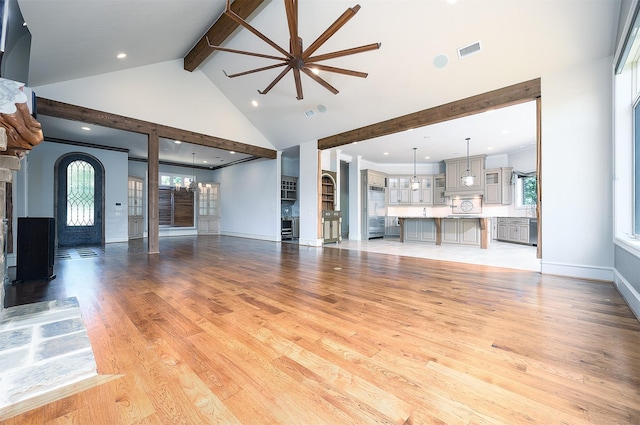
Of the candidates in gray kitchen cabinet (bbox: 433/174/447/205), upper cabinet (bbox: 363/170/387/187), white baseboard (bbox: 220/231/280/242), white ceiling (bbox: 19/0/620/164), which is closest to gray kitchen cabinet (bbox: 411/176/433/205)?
gray kitchen cabinet (bbox: 433/174/447/205)

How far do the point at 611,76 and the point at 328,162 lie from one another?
245 inches

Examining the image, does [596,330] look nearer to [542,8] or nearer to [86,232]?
[542,8]

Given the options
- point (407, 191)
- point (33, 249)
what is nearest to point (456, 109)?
point (407, 191)

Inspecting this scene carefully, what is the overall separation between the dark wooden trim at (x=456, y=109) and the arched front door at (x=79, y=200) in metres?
7.28

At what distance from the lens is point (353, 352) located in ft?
5.55

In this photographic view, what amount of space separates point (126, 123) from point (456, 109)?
21.5ft

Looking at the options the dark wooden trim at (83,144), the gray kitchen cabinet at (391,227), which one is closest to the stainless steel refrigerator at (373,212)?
the gray kitchen cabinet at (391,227)

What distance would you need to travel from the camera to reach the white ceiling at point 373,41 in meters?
3.29

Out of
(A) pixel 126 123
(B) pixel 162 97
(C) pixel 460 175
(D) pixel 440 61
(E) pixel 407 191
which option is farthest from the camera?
(E) pixel 407 191

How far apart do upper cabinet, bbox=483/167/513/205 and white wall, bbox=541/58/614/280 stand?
17.0ft

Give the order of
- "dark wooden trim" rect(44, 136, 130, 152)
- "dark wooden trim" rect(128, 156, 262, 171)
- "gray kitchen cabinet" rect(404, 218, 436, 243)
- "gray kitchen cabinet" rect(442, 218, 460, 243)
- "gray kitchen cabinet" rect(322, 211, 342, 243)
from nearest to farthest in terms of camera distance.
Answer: "dark wooden trim" rect(44, 136, 130, 152) → "gray kitchen cabinet" rect(442, 218, 460, 243) → "gray kitchen cabinet" rect(322, 211, 342, 243) → "gray kitchen cabinet" rect(404, 218, 436, 243) → "dark wooden trim" rect(128, 156, 262, 171)

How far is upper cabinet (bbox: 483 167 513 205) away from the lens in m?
8.40

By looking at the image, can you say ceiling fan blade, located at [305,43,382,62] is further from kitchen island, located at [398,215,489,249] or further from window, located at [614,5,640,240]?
kitchen island, located at [398,215,489,249]

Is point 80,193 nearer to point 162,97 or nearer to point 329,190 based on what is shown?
point 162,97
